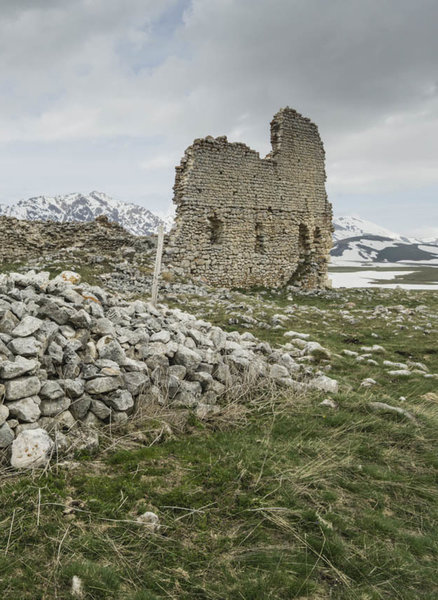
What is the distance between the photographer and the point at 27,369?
12.0ft

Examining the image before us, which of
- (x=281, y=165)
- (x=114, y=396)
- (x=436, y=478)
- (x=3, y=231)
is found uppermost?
(x=281, y=165)

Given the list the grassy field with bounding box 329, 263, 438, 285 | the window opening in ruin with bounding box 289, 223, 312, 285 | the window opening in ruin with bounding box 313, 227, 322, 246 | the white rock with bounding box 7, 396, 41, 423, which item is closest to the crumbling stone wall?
the window opening in ruin with bounding box 289, 223, 312, 285

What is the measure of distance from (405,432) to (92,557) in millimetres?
3670

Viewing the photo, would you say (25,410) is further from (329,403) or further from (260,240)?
(260,240)

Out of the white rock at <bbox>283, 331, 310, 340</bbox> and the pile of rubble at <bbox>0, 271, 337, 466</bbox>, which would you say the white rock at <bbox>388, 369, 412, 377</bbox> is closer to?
the pile of rubble at <bbox>0, 271, 337, 466</bbox>

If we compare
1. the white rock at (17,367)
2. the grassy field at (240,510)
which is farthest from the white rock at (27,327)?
the grassy field at (240,510)

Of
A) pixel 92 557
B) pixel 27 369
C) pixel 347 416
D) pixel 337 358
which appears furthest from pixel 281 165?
pixel 92 557

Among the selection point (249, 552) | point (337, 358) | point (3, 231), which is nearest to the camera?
point (249, 552)

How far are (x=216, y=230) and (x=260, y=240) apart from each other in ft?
7.24

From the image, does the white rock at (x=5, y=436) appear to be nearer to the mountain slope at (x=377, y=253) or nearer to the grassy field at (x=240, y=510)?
the grassy field at (x=240, y=510)

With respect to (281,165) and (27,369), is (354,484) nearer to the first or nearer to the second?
(27,369)

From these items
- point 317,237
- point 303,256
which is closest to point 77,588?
point 303,256

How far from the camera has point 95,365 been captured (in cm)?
437

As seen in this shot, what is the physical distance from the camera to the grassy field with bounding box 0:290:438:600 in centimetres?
234
